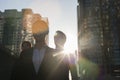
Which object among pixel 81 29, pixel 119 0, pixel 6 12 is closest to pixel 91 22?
pixel 81 29

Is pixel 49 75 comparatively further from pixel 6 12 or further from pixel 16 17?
pixel 6 12

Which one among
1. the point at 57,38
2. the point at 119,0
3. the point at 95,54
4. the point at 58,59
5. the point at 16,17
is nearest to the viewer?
the point at 58,59

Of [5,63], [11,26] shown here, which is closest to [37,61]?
[5,63]

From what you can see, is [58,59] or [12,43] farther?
[12,43]

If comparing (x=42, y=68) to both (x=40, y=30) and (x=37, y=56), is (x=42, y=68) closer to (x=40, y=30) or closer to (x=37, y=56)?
(x=37, y=56)

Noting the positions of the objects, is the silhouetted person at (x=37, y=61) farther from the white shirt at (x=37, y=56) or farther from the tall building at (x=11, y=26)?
the tall building at (x=11, y=26)

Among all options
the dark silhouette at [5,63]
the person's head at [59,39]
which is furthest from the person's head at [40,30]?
the dark silhouette at [5,63]

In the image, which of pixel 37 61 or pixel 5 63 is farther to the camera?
pixel 5 63

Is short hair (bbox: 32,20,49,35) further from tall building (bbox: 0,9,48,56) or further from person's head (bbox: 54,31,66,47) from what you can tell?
tall building (bbox: 0,9,48,56)

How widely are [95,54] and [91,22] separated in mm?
12198

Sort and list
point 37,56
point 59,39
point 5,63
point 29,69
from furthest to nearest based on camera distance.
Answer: point 5,63 < point 59,39 < point 37,56 < point 29,69

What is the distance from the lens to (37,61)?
3617mm

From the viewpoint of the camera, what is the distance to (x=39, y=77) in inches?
138

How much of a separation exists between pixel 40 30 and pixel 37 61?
1.12ft
